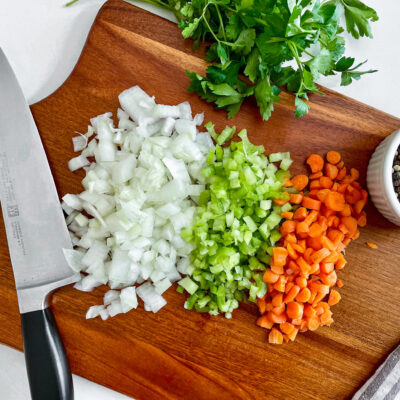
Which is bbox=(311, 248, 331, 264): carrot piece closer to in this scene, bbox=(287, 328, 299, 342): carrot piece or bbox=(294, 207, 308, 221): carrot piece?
bbox=(294, 207, 308, 221): carrot piece

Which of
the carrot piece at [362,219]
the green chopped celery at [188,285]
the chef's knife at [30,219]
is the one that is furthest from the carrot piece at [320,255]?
the chef's knife at [30,219]

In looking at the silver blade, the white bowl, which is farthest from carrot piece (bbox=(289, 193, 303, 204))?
the silver blade

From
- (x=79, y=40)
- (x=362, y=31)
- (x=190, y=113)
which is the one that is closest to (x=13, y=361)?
(x=190, y=113)

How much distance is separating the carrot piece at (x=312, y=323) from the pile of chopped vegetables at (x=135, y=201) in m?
0.57

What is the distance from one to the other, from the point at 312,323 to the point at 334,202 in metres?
0.51

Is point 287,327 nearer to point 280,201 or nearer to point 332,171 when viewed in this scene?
point 280,201

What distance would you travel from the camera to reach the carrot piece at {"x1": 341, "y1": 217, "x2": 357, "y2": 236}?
66.0 inches

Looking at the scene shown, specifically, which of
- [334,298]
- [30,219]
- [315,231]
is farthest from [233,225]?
[30,219]

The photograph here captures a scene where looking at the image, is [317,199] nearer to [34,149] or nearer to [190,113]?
[190,113]

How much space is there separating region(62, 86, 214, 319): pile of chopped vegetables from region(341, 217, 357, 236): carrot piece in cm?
63

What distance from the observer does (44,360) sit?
1.57 meters

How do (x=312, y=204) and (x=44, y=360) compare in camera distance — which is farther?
(x=312, y=204)

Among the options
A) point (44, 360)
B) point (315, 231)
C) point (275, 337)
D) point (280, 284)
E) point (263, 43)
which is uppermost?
point (263, 43)

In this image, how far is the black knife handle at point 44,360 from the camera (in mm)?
1554
